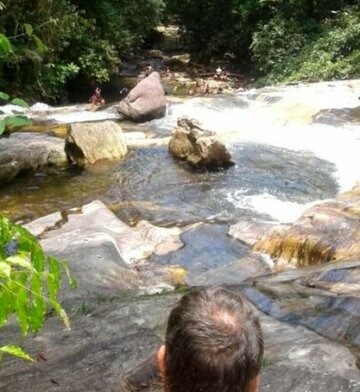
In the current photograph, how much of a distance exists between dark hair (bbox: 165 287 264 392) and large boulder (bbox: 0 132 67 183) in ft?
29.3

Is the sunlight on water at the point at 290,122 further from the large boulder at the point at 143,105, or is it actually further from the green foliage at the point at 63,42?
the green foliage at the point at 63,42

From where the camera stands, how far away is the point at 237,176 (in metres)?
9.87

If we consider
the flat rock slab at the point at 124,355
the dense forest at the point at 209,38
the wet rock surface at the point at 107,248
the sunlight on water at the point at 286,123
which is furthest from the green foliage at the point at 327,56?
the flat rock slab at the point at 124,355

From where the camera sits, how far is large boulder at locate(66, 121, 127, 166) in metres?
10.6

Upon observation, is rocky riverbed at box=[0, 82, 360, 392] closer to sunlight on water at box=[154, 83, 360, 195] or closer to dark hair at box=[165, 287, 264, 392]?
sunlight on water at box=[154, 83, 360, 195]

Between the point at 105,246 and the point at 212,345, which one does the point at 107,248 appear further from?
the point at 212,345

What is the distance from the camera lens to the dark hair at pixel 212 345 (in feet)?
3.72

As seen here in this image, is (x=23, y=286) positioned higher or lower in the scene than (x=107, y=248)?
higher

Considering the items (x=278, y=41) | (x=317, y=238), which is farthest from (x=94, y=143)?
(x=278, y=41)

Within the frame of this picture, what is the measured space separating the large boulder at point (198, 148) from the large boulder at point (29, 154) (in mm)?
2245

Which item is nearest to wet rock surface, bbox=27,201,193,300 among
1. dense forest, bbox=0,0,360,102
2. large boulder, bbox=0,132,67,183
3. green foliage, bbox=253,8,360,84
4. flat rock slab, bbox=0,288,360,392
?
flat rock slab, bbox=0,288,360,392

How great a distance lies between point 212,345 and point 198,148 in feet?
30.0

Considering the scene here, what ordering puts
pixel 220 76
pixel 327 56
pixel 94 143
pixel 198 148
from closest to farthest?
pixel 198 148, pixel 94 143, pixel 327 56, pixel 220 76

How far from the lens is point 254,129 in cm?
1252
